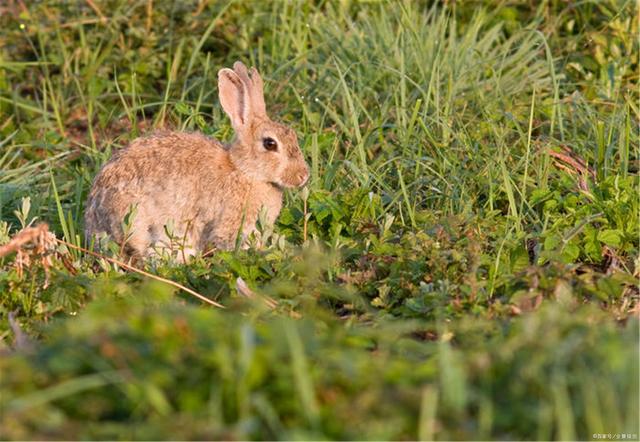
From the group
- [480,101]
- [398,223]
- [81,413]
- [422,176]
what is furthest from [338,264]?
[81,413]

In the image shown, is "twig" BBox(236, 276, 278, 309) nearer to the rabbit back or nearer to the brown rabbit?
the brown rabbit

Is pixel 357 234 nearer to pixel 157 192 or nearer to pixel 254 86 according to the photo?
pixel 157 192

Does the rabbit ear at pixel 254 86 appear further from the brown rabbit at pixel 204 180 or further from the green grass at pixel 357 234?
the green grass at pixel 357 234

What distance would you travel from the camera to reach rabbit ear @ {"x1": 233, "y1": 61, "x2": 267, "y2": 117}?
6.40 metres

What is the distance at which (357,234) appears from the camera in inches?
220

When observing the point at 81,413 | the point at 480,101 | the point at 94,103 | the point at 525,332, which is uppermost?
the point at 525,332

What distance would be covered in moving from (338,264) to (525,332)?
228cm

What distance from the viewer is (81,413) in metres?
2.91

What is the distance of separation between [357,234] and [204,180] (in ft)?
3.36

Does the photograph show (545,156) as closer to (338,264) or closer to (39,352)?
(338,264)

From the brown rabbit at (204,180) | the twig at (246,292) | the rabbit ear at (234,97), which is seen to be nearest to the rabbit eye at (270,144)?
the brown rabbit at (204,180)

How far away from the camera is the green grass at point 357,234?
2865mm

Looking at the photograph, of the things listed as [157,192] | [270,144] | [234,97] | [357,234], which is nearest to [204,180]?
[157,192]

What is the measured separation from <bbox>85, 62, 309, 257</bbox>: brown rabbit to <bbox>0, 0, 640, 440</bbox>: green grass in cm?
19
